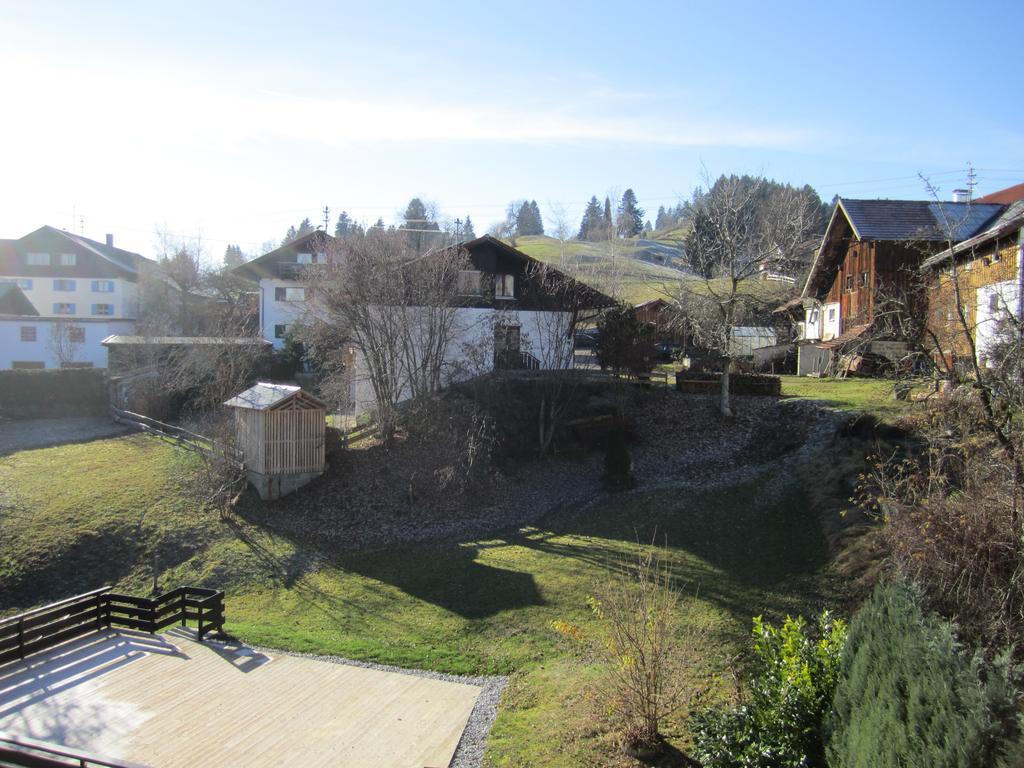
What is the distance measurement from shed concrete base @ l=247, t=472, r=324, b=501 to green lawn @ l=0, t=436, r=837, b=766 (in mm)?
1376

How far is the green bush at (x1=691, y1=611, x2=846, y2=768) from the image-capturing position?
7.20 metres

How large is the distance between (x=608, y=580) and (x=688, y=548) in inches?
99.2

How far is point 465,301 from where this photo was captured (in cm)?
2655

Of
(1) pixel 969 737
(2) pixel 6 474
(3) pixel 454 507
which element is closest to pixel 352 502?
(3) pixel 454 507

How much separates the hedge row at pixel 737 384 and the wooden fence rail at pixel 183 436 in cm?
1619

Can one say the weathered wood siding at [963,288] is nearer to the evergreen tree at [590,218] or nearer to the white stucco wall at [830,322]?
the white stucco wall at [830,322]

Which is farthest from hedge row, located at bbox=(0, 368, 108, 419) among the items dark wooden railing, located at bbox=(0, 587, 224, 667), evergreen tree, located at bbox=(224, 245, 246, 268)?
evergreen tree, located at bbox=(224, 245, 246, 268)

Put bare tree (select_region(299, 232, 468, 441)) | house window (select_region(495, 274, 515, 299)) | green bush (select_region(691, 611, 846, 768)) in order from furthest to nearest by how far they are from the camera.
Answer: house window (select_region(495, 274, 515, 299)), bare tree (select_region(299, 232, 468, 441)), green bush (select_region(691, 611, 846, 768))

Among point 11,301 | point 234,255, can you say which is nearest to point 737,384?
point 11,301

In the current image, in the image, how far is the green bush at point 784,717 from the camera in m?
7.20

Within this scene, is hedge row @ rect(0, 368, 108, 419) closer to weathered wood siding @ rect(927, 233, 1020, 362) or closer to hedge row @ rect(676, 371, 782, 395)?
hedge row @ rect(676, 371, 782, 395)

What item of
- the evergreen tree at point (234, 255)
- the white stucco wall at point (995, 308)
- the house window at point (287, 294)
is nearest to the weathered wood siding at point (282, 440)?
the white stucco wall at point (995, 308)

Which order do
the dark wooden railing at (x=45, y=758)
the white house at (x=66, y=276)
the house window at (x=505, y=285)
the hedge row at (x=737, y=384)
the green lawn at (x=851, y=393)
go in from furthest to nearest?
the white house at (x=66, y=276) → the house window at (x=505, y=285) → the hedge row at (x=737, y=384) → the green lawn at (x=851, y=393) → the dark wooden railing at (x=45, y=758)

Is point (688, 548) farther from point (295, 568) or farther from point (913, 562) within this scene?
point (295, 568)
